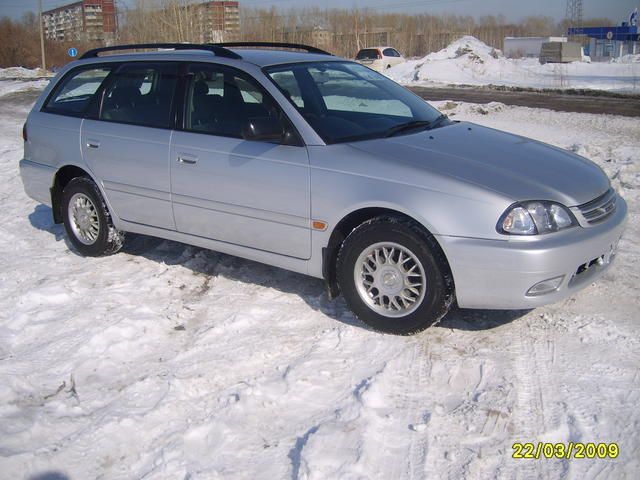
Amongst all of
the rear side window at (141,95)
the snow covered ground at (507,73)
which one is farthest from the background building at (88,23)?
the rear side window at (141,95)

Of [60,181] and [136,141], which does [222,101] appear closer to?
[136,141]

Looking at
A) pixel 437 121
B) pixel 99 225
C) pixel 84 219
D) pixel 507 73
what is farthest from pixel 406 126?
pixel 507 73

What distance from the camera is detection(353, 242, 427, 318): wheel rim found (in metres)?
4.04

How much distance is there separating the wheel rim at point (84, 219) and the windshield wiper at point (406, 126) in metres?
2.76

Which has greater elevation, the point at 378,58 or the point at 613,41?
the point at 613,41

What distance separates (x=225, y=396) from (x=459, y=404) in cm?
125

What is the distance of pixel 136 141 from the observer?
521 centimetres

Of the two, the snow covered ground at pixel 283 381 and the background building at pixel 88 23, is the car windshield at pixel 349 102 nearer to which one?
the snow covered ground at pixel 283 381

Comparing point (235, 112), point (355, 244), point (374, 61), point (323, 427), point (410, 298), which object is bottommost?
point (323, 427)

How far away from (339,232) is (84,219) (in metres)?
2.75

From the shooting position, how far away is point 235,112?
15.8 ft

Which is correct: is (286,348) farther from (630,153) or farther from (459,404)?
(630,153)

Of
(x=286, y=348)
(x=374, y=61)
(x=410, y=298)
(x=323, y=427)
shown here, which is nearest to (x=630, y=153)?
(x=410, y=298)

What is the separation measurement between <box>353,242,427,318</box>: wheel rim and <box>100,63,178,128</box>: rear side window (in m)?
2.03
